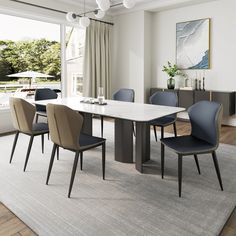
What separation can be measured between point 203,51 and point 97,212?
4.26m

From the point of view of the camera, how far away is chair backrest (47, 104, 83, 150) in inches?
86.9

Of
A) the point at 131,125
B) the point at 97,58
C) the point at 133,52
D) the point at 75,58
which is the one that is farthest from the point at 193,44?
the point at 131,125

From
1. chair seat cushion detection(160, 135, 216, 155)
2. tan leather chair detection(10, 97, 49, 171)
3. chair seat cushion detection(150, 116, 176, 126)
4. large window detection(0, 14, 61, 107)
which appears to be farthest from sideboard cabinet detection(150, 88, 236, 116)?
tan leather chair detection(10, 97, 49, 171)

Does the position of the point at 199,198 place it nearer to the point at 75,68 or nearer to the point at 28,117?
the point at 28,117

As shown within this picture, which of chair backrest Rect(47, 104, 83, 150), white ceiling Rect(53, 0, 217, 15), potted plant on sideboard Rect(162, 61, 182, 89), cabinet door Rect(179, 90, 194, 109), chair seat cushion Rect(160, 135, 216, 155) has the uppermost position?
white ceiling Rect(53, 0, 217, 15)

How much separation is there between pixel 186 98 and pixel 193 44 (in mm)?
Answer: 1163

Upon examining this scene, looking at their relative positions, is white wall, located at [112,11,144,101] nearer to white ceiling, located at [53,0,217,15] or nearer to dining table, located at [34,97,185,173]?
white ceiling, located at [53,0,217,15]

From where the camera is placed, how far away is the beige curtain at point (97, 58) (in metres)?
5.69

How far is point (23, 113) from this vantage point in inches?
109

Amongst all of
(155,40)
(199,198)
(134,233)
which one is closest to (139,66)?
(155,40)

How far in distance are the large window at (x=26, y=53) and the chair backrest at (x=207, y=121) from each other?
3712mm

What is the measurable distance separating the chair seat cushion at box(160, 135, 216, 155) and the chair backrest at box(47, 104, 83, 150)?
874mm

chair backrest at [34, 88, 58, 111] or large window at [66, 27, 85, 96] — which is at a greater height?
large window at [66, 27, 85, 96]

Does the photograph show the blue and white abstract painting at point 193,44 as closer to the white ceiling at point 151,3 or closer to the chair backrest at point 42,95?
the white ceiling at point 151,3
